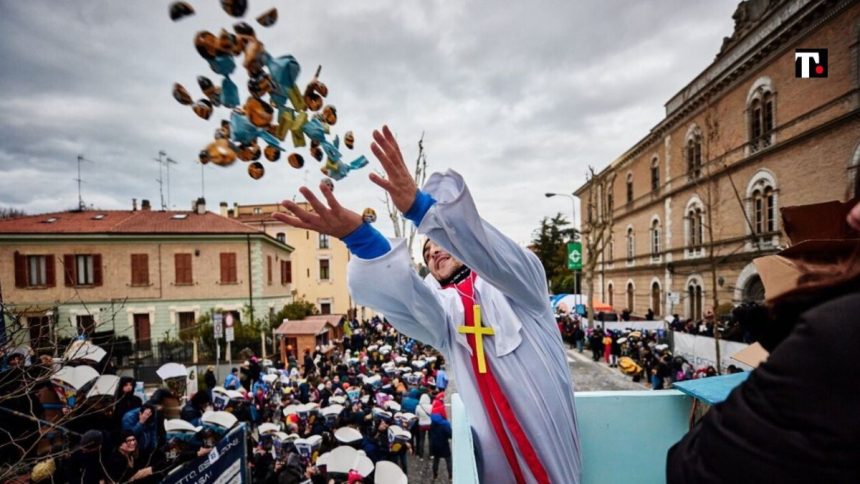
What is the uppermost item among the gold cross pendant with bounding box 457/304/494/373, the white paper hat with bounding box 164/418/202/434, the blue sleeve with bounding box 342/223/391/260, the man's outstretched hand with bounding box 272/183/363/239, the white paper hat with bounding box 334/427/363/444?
the man's outstretched hand with bounding box 272/183/363/239

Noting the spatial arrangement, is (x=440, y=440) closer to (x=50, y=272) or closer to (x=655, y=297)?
(x=50, y=272)

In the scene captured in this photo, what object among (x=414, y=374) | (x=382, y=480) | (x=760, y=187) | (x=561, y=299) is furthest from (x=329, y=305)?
(x=382, y=480)

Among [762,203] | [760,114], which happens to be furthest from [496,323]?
[760,114]

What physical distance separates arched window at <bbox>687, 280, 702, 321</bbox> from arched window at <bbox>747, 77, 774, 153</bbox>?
792 cm

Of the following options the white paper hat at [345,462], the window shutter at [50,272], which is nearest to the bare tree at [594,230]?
the white paper hat at [345,462]

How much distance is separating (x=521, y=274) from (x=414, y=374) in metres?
11.0

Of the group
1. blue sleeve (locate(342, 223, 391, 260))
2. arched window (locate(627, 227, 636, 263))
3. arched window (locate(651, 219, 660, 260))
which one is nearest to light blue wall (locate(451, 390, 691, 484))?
blue sleeve (locate(342, 223, 391, 260))

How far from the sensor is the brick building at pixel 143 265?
22641 millimetres

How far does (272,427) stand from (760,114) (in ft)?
78.8

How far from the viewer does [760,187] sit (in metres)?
20.1

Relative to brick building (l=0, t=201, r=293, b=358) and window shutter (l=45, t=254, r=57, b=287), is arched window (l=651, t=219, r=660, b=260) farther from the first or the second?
window shutter (l=45, t=254, r=57, b=287)

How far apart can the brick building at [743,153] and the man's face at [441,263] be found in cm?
1203

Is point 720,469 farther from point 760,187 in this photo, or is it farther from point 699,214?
point 699,214

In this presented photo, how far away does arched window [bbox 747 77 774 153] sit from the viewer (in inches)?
766
